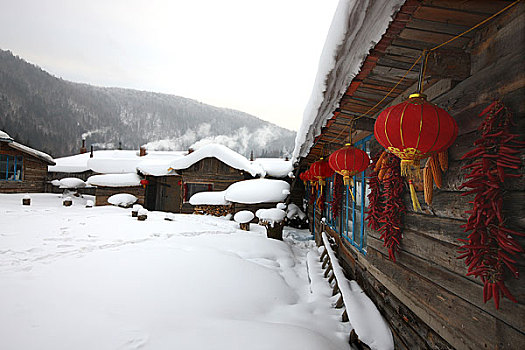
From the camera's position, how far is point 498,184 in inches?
48.8

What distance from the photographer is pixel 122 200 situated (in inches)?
579

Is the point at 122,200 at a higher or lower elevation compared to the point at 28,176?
lower

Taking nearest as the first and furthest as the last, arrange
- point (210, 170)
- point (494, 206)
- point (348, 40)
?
point (494, 206) < point (348, 40) < point (210, 170)

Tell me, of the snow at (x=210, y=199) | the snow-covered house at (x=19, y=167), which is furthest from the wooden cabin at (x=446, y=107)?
the snow-covered house at (x=19, y=167)

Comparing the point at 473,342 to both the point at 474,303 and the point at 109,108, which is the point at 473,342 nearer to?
the point at 474,303

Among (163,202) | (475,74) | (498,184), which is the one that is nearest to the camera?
(498,184)

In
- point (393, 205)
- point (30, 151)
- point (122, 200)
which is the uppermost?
point (30, 151)

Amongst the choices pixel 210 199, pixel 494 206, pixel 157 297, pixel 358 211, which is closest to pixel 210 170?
pixel 210 199

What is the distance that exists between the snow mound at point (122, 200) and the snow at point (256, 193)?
22.5ft

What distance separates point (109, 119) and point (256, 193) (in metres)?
45.9

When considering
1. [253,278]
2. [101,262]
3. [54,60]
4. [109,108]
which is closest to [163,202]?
[101,262]

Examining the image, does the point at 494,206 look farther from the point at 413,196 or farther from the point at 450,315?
the point at 450,315

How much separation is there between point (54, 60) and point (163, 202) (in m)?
53.6

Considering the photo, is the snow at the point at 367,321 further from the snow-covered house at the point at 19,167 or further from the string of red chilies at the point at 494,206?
the snow-covered house at the point at 19,167
